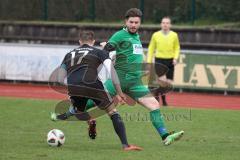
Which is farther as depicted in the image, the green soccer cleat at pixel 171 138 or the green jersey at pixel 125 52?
the green jersey at pixel 125 52

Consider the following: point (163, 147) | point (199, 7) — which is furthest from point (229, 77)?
point (163, 147)

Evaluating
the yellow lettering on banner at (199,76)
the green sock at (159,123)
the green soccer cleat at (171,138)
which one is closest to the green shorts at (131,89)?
the green sock at (159,123)

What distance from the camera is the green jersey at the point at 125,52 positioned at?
37.8ft

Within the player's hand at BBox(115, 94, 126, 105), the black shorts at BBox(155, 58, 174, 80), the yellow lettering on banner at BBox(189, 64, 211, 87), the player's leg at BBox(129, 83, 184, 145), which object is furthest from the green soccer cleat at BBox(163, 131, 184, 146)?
the yellow lettering on banner at BBox(189, 64, 211, 87)

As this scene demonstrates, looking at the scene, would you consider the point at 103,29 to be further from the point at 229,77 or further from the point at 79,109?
the point at 79,109

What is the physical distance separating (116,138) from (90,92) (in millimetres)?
1715

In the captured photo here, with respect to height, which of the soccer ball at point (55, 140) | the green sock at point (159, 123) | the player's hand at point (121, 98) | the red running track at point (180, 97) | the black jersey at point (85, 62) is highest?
the black jersey at point (85, 62)

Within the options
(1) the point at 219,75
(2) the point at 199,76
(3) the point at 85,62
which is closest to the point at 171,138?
(3) the point at 85,62

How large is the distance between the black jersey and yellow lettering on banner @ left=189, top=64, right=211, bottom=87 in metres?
12.8

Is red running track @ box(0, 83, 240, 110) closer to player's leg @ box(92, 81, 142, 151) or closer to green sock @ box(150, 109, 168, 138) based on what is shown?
green sock @ box(150, 109, 168, 138)

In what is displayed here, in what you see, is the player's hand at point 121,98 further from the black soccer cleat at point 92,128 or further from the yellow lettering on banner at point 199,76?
the yellow lettering on banner at point 199,76

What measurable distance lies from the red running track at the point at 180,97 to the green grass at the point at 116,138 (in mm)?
2106

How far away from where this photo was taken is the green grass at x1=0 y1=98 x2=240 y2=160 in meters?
10.4

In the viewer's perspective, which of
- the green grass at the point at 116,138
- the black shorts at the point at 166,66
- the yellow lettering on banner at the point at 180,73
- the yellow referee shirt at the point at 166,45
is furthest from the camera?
the yellow lettering on banner at the point at 180,73
